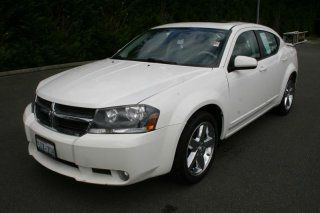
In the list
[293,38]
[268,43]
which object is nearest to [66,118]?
[268,43]

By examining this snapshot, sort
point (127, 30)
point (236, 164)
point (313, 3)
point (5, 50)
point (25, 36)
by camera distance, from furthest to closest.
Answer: point (313, 3)
point (127, 30)
point (25, 36)
point (5, 50)
point (236, 164)

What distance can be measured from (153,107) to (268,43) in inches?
115

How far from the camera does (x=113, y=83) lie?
3.57 meters

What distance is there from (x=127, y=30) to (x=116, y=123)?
373 inches

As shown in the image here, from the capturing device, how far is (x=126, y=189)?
3.62m

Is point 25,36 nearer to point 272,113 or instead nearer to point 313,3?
point 272,113

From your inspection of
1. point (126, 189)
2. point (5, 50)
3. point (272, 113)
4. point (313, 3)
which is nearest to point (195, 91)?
point (126, 189)

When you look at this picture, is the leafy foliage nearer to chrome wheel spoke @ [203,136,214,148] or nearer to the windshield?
the windshield

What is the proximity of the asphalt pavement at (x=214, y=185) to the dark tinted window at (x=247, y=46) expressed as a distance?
112cm

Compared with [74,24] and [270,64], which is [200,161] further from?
[74,24]

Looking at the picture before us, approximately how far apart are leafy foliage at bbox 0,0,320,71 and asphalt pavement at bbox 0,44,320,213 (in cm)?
463

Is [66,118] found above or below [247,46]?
below

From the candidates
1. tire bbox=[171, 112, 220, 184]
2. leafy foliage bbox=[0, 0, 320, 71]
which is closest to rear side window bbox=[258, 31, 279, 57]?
tire bbox=[171, 112, 220, 184]

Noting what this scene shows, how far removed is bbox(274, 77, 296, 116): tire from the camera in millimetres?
6034
